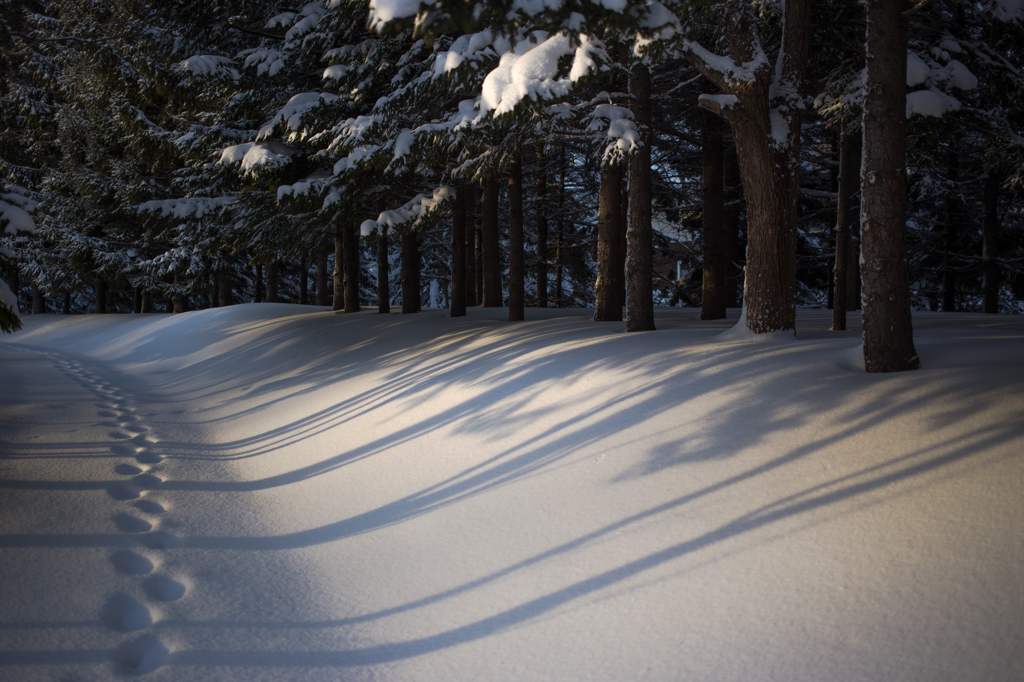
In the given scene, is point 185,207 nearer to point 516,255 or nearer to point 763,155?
point 516,255

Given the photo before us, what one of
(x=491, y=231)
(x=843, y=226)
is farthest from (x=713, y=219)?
(x=491, y=231)

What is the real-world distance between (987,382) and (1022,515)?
6.78ft

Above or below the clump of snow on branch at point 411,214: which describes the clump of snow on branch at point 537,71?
above

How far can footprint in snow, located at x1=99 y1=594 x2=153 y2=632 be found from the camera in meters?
3.75

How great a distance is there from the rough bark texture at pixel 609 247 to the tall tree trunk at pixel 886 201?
19.4 ft

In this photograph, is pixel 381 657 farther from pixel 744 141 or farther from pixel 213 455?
pixel 744 141

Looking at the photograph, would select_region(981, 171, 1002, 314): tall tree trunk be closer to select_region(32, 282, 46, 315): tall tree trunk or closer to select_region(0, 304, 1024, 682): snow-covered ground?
select_region(0, 304, 1024, 682): snow-covered ground

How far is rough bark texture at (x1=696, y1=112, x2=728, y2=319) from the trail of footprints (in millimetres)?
10889

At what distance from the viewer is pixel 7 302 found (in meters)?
7.37

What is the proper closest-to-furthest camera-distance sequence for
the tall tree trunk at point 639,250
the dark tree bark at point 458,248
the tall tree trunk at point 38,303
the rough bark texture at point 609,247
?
the tall tree trunk at point 639,250 < the rough bark texture at point 609,247 < the dark tree bark at point 458,248 < the tall tree trunk at point 38,303

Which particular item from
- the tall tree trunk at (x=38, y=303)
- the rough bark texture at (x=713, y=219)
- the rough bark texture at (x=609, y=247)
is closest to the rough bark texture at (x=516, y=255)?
the rough bark texture at (x=609, y=247)

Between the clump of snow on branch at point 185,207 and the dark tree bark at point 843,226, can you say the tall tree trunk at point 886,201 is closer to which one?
the dark tree bark at point 843,226

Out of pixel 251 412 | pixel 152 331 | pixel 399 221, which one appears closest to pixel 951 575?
pixel 251 412

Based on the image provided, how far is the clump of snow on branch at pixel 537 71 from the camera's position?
6.67 metres
